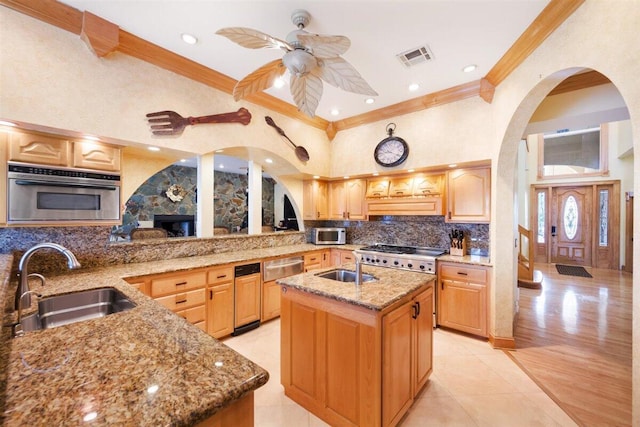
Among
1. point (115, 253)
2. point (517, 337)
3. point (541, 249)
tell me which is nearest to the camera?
point (115, 253)

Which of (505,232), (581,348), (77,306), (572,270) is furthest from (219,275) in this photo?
(572,270)

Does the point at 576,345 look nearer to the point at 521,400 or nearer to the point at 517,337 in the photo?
the point at 517,337

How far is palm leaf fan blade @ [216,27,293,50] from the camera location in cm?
156

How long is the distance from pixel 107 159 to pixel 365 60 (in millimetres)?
2660

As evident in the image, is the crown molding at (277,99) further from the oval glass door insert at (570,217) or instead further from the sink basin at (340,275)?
the oval glass door insert at (570,217)

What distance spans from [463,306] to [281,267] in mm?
2340

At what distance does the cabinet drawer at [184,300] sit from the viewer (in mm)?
2520

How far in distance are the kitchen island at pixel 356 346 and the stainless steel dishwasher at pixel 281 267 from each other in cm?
140

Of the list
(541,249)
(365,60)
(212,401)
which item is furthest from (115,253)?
(541,249)

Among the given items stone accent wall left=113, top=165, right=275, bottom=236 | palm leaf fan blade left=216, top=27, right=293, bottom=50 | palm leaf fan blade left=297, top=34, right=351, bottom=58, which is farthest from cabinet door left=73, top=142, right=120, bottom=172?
stone accent wall left=113, top=165, right=275, bottom=236

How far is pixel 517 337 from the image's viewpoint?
3.12 meters

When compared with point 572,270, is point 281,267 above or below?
above

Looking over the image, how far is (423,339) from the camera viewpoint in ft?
6.87

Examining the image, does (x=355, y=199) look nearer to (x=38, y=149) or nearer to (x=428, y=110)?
(x=428, y=110)
